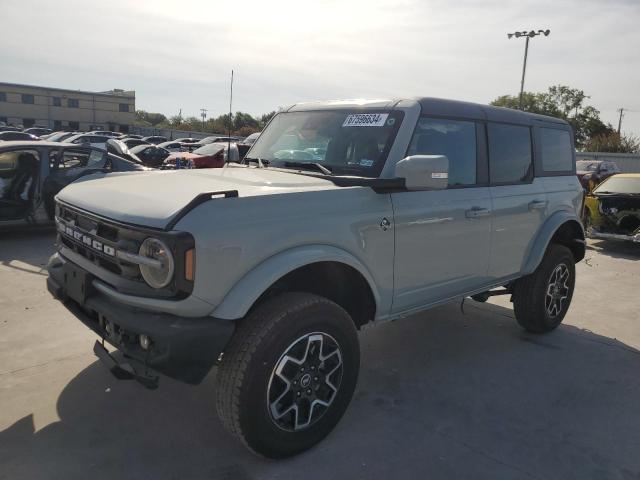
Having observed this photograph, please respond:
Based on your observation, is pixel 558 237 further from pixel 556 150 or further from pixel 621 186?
pixel 621 186

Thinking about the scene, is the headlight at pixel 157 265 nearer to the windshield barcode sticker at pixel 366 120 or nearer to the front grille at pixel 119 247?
the front grille at pixel 119 247

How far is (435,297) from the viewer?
3723 mm

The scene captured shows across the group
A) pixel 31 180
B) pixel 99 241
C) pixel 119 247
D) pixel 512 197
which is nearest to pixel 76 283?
pixel 99 241

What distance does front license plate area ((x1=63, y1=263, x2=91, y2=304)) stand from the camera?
280 centimetres

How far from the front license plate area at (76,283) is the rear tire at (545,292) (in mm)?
3750

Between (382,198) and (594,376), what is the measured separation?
8.08 ft

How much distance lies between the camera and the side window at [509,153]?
13.8 feet

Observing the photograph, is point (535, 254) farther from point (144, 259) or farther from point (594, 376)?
point (144, 259)

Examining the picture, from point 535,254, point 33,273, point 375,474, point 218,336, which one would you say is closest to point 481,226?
point 535,254

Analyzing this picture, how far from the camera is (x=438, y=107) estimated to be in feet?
12.3

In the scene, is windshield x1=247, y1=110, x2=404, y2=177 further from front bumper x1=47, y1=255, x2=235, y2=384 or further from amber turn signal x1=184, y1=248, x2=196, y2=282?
front bumper x1=47, y1=255, x2=235, y2=384

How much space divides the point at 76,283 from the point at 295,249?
1.26 m

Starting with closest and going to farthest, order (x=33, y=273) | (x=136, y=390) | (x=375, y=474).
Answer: (x=375, y=474) → (x=136, y=390) → (x=33, y=273)

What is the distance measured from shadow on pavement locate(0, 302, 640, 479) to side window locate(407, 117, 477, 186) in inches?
61.1
